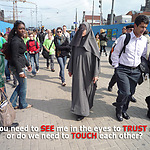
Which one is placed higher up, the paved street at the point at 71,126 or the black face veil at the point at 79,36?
the black face veil at the point at 79,36

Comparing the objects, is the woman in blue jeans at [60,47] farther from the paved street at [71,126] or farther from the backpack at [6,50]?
the backpack at [6,50]

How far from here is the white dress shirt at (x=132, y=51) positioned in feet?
10.0

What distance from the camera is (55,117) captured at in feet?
11.7

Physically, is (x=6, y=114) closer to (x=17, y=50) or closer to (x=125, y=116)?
(x=17, y=50)

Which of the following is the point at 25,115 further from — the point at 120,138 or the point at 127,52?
the point at 127,52

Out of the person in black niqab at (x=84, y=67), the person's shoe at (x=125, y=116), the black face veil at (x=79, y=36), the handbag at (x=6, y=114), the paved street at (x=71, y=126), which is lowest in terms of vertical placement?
the paved street at (x=71, y=126)

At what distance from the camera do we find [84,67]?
3273 millimetres

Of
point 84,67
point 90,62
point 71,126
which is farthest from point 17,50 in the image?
point 71,126

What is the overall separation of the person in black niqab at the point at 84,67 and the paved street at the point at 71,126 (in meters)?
0.39

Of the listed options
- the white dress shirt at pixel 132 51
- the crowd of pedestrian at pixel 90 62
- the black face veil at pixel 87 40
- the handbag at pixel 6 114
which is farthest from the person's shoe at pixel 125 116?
the handbag at pixel 6 114

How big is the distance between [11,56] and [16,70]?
0.34 m

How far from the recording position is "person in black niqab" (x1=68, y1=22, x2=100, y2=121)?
3.18 meters

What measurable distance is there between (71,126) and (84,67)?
4.21ft

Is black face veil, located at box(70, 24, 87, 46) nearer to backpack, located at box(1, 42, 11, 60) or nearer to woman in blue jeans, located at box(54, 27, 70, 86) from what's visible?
backpack, located at box(1, 42, 11, 60)
